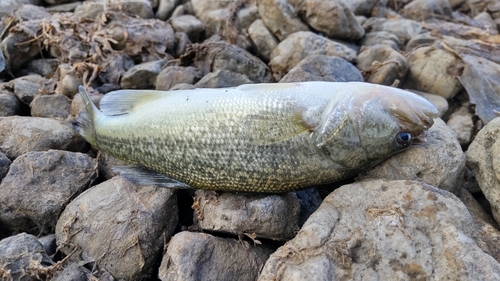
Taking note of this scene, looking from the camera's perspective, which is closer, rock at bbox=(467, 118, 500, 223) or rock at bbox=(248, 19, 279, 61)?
rock at bbox=(467, 118, 500, 223)

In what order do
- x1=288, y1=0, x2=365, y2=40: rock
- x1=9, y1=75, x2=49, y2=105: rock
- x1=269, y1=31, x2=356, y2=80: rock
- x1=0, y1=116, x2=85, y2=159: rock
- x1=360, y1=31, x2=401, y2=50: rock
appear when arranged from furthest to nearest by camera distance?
x1=360, y1=31, x2=401, y2=50: rock → x1=288, y1=0, x2=365, y2=40: rock → x1=269, y1=31, x2=356, y2=80: rock → x1=9, y1=75, x2=49, y2=105: rock → x1=0, y1=116, x2=85, y2=159: rock

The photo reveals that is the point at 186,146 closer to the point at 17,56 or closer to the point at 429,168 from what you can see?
the point at 429,168

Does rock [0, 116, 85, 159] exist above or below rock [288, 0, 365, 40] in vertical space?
below

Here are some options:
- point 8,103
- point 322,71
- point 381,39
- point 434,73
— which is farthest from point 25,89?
point 434,73

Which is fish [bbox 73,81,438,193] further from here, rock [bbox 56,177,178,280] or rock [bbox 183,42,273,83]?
rock [bbox 183,42,273,83]

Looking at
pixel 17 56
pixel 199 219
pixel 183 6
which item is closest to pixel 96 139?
pixel 199 219

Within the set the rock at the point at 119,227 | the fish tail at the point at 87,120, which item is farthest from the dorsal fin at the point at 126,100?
the rock at the point at 119,227

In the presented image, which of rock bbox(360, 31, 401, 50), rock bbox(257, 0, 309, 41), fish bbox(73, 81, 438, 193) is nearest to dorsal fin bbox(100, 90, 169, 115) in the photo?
fish bbox(73, 81, 438, 193)
